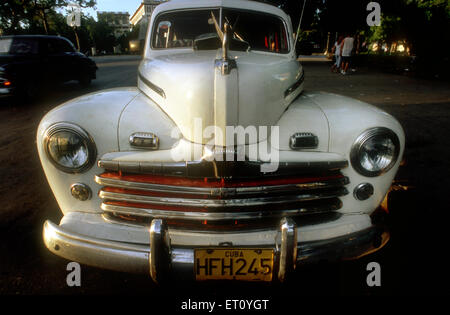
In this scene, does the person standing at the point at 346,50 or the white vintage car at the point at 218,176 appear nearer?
the white vintage car at the point at 218,176

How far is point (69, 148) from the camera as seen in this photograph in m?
1.68

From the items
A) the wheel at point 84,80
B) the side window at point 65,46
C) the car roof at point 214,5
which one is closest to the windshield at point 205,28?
the car roof at point 214,5

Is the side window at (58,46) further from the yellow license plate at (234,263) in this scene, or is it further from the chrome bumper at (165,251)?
the yellow license plate at (234,263)

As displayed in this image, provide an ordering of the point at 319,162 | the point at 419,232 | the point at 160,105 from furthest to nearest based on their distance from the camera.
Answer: the point at 419,232
the point at 160,105
the point at 319,162

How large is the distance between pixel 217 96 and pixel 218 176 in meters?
0.42

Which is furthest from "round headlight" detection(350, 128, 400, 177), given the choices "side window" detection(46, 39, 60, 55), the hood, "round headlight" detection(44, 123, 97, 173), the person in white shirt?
the person in white shirt

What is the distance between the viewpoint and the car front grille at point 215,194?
1562 millimetres

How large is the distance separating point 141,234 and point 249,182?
62 cm

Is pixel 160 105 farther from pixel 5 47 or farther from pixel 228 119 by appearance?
pixel 5 47

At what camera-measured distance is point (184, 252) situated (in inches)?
56.1

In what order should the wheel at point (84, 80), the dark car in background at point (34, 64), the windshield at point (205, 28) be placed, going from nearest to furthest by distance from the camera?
1. the windshield at point (205, 28)
2. the dark car in background at point (34, 64)
3. the wheel at point (84, 80)

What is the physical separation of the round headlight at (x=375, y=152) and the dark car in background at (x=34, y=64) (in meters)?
8.19

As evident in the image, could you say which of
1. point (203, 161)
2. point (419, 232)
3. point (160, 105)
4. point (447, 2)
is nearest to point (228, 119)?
point (203, 161)

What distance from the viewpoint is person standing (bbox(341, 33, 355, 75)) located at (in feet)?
39.2
